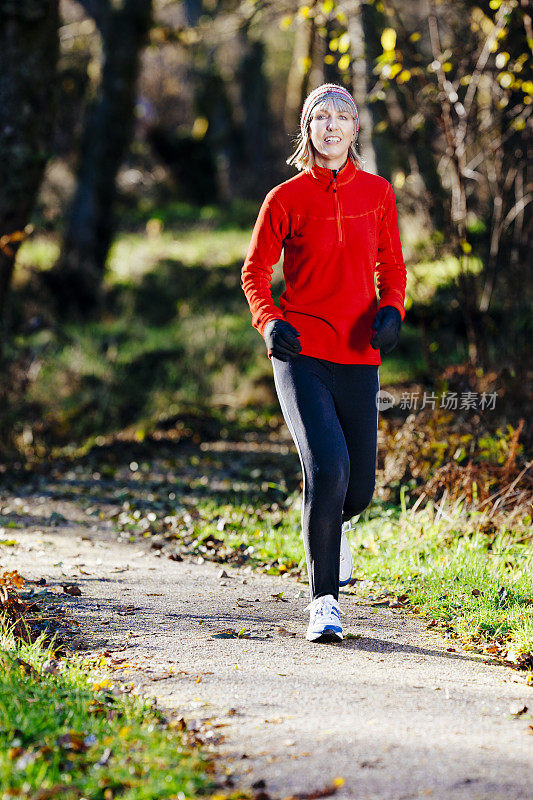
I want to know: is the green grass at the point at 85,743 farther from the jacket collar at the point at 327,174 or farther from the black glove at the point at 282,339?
the jacket collar at the point at 327,174

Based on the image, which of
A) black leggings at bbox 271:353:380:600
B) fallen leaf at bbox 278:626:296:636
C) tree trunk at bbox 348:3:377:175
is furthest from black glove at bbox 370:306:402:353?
tree trunk at bbox 348:3:377:175

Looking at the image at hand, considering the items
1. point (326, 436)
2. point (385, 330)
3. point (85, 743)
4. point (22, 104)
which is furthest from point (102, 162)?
point (85, 743)

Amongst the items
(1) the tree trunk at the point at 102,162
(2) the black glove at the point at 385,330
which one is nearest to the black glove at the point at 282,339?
(2) the black glove at the point at 385,330

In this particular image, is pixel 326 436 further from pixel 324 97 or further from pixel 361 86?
pixel 361 86

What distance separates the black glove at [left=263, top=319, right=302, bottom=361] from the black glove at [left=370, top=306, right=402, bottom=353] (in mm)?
367

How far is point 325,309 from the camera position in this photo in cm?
410

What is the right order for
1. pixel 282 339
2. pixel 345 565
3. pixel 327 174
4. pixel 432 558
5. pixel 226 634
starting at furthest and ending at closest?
1. pixel 432 558
2. pixel 345 565
3. pixel 226 634
4. pixel 327 174
5. pixel 282 339

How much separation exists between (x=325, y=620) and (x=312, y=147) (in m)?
2.08

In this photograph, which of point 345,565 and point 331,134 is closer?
point 331,134

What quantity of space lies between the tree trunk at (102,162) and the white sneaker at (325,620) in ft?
38.1

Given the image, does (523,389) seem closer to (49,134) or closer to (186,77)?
(49,134)

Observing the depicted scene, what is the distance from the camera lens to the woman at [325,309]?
4.05 m

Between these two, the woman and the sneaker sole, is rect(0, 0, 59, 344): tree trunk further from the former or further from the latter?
the sneaker sole

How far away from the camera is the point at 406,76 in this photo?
7.07 metres
